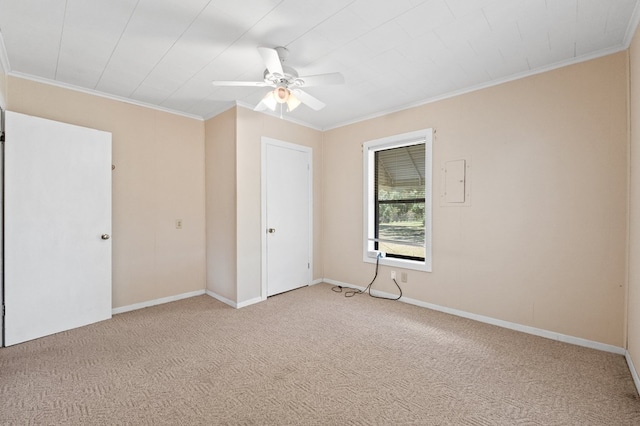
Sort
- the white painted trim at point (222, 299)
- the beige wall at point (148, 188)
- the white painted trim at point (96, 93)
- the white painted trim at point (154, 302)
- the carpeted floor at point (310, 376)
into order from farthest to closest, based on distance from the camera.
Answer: the white painted trim at point (222, 299) < the white painted trim at point (154, 302) < the beige wall at point (148, 188) < the white painted trim at point (96, 93) < the carpeted floor at point (310, 376)

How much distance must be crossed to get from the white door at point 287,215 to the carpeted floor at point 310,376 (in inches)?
40.9

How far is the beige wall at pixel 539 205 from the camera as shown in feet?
7.66

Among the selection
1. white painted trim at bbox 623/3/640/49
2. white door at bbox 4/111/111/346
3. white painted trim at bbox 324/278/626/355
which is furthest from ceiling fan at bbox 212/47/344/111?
white painted trim at bbox 324/278/626/355

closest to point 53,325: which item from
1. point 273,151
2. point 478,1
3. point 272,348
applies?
point 272,348

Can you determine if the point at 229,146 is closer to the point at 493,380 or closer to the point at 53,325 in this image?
the point at 53,325

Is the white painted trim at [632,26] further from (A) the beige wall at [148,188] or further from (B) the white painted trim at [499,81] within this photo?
(A) the beige wall at [148,188]

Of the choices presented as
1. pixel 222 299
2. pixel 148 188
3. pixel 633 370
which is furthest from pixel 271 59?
pixel 633 370

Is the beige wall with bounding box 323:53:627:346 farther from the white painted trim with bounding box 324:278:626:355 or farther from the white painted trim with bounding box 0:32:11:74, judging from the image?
the white painted trim with bounding box 0:32:11:74

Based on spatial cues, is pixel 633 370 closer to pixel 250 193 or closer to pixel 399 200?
pixel 399 200

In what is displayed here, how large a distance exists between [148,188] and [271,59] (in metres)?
2.50

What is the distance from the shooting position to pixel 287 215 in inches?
160

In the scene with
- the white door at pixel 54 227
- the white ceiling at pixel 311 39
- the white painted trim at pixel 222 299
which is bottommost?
the white painted trim at pixel 222 299

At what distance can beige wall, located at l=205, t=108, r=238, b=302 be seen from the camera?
11.6 feet

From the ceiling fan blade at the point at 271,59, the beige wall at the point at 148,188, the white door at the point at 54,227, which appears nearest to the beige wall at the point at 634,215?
the ceiling fan blade at the point at 271,59
